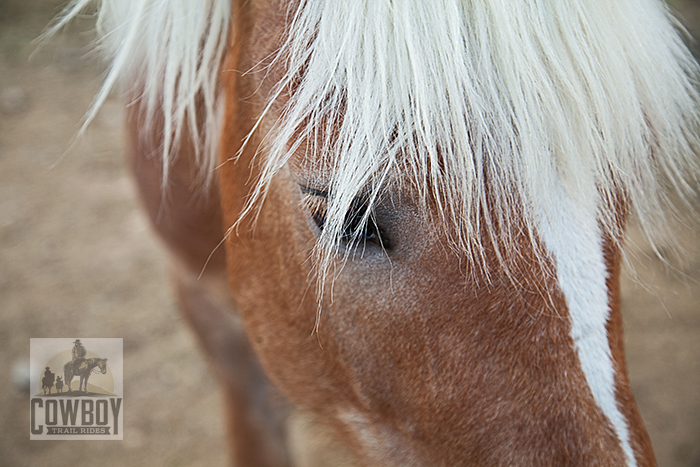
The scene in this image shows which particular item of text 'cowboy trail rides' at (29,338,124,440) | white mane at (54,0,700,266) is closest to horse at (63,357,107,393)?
text 'cowboy trail rides' at (29,338,124,440)

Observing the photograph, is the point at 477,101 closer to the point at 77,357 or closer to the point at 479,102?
the point at 479,102

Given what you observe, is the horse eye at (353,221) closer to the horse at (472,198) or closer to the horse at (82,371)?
the horse at (472,198)

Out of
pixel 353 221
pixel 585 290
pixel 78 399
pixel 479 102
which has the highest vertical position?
pixel 479 102

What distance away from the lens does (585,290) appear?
0.57 m

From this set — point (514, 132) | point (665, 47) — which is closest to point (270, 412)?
point (514, 132)

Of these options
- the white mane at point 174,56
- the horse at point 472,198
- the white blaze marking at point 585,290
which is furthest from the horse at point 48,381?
the white blaze marking at point 585,290

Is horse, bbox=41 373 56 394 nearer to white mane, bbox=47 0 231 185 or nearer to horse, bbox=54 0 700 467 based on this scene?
white mane, bbox=47 0 231 185

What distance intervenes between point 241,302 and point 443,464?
465 millimetres

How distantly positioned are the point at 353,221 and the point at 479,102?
22cm

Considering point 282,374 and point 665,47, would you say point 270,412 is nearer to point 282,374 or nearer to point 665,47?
point 282,374

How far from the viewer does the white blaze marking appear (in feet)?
1.85

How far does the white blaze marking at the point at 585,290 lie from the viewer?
563 millimetres

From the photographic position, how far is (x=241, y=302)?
0.92 m

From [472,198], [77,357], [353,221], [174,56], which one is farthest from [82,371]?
[472,198]
